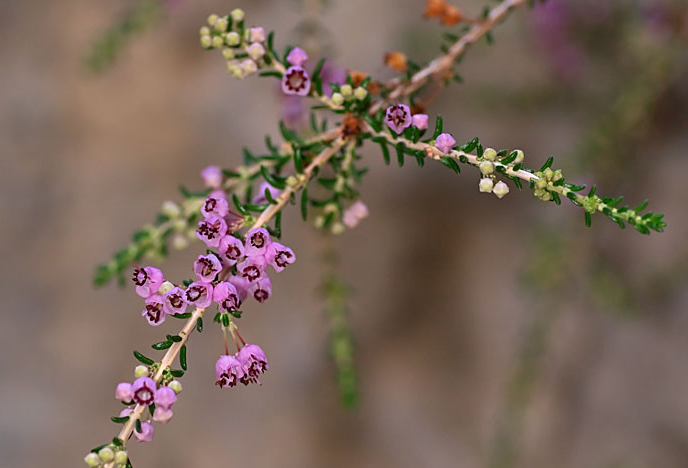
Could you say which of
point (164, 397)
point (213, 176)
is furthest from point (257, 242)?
point (213, 176)

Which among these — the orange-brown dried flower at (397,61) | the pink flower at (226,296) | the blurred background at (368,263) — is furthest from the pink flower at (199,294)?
the blurred background at (368,263)

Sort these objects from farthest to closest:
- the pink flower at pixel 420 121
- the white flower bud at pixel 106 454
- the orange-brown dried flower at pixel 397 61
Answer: the orange-brown dried flower at pixel 397 61, the pink flower at pixel 420 121, the white flower bud at pixel 106 454

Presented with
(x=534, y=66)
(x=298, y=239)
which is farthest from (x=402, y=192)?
(x=534, y=66)

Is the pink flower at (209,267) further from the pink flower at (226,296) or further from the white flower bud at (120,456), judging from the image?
the white flower bud at (120,456)

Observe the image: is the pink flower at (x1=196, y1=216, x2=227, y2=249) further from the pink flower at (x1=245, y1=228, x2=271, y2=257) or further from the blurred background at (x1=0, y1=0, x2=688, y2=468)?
the blurred background at (x1=0, y1=0, x2=688, y2=468)

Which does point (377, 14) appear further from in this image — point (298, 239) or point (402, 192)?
point (298, 239)

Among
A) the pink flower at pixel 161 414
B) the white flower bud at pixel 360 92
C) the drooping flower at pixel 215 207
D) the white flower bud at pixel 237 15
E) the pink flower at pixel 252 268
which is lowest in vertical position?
the pink flower at pixel 161 414
